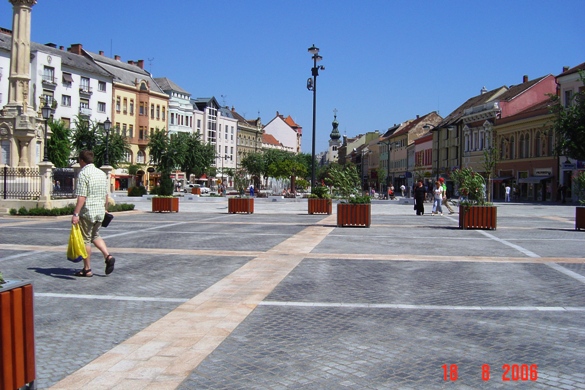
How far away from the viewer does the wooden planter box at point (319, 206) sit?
88.4 feet

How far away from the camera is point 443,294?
321 inches

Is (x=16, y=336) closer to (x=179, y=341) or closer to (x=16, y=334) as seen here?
(x=16, y=334)

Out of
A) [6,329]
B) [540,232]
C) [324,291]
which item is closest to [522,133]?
[540,232]

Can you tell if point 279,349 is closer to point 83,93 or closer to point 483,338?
point 483,338

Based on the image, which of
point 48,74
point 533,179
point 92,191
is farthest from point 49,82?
A: point 92,191

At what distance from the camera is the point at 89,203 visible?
9008 millimetres

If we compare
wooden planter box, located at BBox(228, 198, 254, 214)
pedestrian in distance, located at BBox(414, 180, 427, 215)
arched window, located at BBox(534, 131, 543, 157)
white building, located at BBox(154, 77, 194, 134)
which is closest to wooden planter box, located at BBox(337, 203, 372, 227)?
wooden planter box, located at BBox(228, 198, 254, 214)

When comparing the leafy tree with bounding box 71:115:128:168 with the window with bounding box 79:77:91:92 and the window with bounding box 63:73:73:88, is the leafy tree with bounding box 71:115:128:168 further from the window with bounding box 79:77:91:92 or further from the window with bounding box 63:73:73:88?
the window with bounding box 79:77:91:92

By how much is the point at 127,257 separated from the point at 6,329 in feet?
25.5

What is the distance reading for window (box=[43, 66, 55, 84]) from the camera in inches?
2442

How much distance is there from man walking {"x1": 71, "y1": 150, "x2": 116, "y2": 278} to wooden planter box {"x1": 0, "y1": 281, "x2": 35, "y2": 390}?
5027mm

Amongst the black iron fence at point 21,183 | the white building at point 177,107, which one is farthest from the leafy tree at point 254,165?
the black iron fence at point 21,183

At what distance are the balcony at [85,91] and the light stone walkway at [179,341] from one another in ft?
210

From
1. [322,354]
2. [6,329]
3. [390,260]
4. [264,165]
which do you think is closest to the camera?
[6,329]
